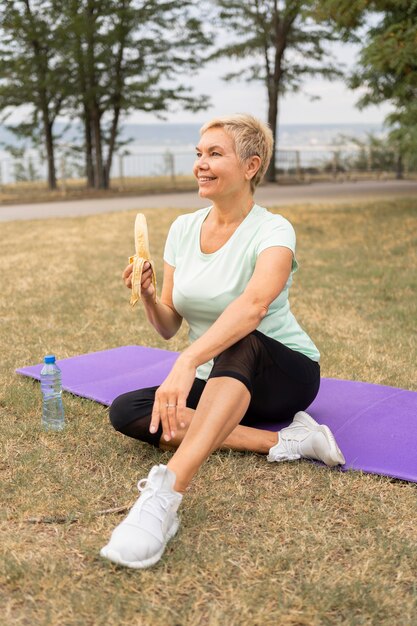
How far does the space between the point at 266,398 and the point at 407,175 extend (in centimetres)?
2431

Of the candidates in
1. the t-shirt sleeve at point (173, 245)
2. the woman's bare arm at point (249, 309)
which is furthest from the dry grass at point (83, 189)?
the woman's bare arm at point (249, 309)

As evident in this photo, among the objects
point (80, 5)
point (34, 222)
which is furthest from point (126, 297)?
point (80, 5)

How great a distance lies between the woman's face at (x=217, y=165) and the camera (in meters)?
2.83

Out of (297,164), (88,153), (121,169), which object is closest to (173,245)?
(121,169)

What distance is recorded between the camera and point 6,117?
66.4ft

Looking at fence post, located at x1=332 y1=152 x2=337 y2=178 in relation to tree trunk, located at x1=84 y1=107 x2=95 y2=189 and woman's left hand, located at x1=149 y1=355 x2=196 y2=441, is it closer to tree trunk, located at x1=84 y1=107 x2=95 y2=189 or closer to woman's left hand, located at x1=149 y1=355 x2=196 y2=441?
tree trunk, located at x1=84 y1=107 x2=95 y2=189

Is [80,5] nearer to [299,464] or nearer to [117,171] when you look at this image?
[117,171]

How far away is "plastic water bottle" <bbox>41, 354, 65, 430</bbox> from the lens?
3.39 meters

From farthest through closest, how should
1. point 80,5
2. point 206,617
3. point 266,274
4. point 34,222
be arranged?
point 80,5 → point 34,222 → point 266,274 → point 206,617

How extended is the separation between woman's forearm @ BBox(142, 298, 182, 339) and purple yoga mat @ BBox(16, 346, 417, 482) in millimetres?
584

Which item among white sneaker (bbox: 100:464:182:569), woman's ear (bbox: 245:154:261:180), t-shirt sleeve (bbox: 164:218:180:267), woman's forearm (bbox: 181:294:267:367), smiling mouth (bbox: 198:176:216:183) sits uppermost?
woman's ear (bbox: 245:154:261:180)

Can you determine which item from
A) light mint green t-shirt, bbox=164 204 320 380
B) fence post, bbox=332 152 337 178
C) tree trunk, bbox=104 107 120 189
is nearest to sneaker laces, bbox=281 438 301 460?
light mint green t-shirt, bbox=164 204 320 380

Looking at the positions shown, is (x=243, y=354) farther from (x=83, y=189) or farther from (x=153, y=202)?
(x=83, y=189)

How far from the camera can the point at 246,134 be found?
2.85m
